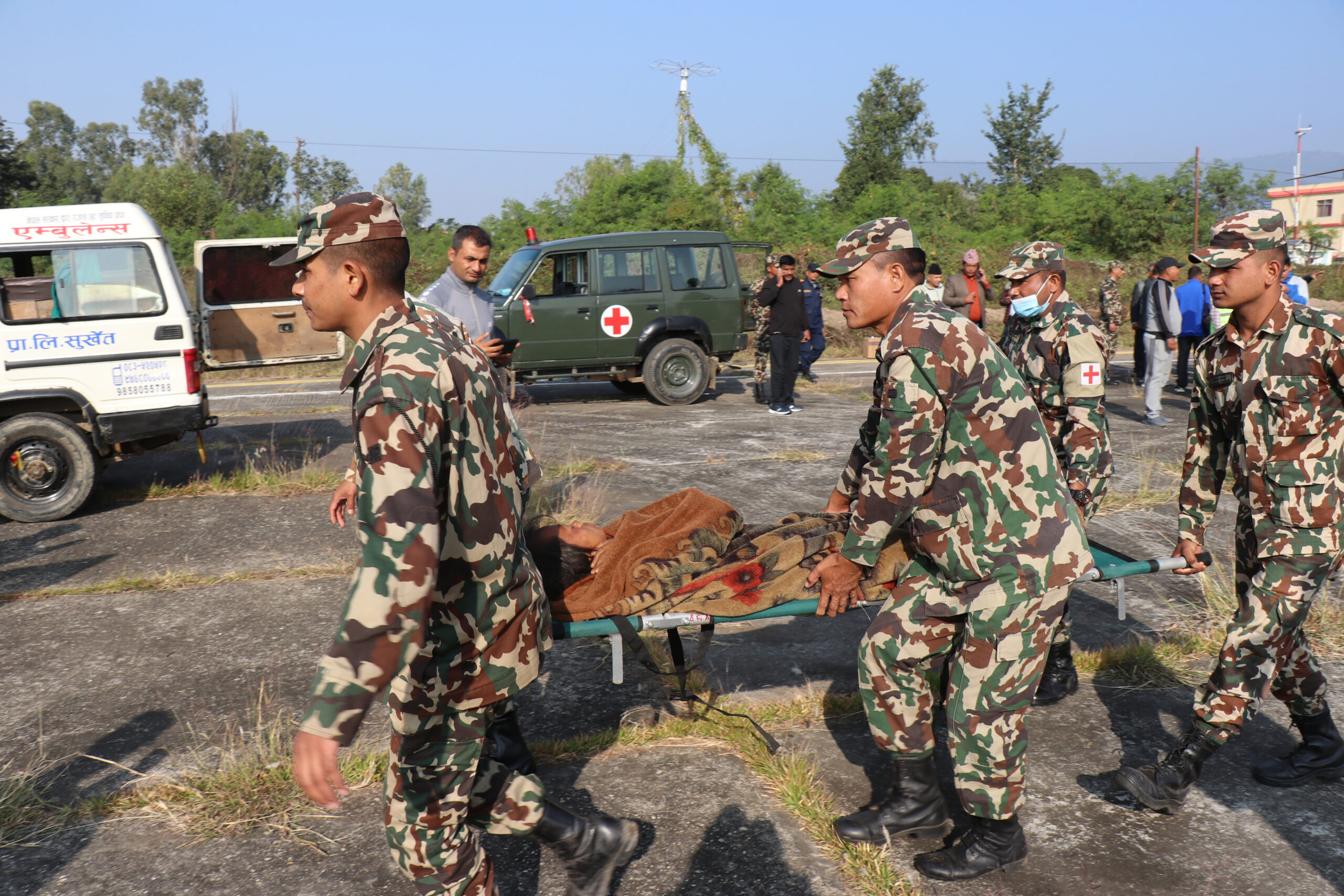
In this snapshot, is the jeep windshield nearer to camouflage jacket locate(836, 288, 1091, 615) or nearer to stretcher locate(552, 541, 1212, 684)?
stretcher locate(552, 541, 1212, 684)

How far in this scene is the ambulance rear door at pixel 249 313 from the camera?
8.49m

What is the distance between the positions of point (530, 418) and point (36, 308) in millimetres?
5384

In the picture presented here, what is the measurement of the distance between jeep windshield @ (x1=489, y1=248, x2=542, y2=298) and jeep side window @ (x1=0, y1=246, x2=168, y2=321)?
5.27 meters

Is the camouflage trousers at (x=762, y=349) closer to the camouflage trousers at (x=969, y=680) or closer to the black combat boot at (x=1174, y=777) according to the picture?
the black combat boot at (x=1174, y=777)

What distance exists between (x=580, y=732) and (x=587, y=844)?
3.87ft

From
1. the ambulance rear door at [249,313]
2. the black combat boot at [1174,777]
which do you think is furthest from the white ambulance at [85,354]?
the black combat boot at [1174,777]

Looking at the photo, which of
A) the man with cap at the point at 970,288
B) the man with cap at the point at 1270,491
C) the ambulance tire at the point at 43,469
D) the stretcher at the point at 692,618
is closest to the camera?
the man with cap at the point at 1270,491

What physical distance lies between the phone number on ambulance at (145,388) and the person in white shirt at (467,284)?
2.76 m

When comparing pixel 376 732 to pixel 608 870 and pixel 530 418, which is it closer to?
pixel 608 870

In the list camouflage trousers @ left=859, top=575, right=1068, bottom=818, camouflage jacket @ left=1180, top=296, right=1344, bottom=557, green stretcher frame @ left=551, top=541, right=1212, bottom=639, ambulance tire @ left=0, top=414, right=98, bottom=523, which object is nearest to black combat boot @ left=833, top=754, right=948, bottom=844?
camouflage trousers @ left=859, top=575, right=1068, bottom=818

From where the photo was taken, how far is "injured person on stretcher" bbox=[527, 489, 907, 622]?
3.28 metres

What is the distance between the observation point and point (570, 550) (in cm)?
349

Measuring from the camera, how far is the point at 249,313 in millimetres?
8680

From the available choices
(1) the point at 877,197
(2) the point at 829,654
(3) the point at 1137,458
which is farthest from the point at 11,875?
(1) the point at 877,197
